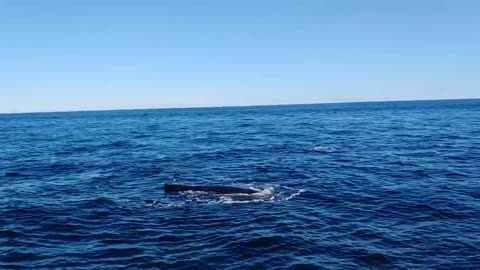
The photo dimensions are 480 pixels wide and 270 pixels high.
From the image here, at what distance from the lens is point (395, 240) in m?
18.6

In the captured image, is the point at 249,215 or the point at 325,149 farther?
the point at 325,149

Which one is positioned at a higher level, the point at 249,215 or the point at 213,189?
the point at 213,189

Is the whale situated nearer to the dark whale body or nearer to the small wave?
the dark whale body

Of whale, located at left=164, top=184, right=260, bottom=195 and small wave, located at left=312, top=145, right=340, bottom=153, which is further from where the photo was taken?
small wave, located at left=312, top=145, right=340, bottom=153

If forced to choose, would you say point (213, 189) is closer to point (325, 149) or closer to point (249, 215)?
point (249, 215)

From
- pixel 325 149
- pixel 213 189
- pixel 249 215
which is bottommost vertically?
pixel 249 215

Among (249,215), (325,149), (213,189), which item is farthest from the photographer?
(325,149)

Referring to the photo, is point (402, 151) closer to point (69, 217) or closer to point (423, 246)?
point (423, 246)

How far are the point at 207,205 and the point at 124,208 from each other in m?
4.46

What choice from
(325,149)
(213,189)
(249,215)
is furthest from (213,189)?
(325,149)

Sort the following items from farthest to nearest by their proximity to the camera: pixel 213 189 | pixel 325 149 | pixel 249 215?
1. pixel 325 149
2. pixel 213 189
3. pixel 249 215

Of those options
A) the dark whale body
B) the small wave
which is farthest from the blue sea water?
the small wave

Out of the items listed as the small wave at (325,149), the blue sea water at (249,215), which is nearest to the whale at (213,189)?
the blue sea water at (249,215)

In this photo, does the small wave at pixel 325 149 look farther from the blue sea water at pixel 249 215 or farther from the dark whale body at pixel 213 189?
the dark whale body at pixel 213 189
